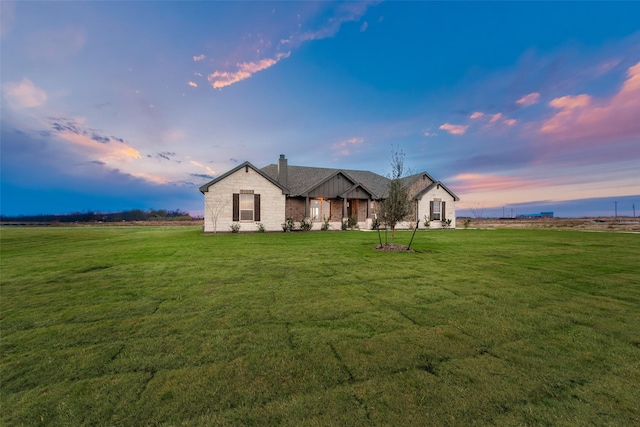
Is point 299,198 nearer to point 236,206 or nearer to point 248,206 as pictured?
point 248,206

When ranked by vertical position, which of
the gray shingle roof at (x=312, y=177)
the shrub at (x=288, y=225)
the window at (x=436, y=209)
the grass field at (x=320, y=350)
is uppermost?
the gray shingle roof at (x=312, y=177)

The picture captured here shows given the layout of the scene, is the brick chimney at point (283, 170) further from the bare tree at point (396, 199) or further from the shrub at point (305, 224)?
the bare tree at point (396, 199)

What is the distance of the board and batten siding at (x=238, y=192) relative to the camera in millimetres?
17016

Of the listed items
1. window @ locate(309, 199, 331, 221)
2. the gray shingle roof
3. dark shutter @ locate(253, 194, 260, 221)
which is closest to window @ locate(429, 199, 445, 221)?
the gray shingle roof

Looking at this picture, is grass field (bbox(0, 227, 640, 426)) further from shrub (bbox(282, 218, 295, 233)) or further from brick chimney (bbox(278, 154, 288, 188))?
brick chimney (bbox(278, 154, 288, 188))

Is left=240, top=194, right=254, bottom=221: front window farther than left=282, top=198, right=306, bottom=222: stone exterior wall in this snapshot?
No

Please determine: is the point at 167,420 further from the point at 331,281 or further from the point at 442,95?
the point at 442,95

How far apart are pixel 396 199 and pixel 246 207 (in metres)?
11.8

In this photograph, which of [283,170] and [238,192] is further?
[283,170]

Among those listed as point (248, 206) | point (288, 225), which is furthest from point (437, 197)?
point (248, 206)

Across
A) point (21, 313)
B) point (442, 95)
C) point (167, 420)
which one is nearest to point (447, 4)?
point (442, 95)

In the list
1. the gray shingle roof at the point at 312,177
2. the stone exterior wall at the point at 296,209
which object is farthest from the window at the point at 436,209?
the stone exterior wall at the point at 296,209

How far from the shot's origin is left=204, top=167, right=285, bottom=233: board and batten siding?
1702cm

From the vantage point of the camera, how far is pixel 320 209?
73.5ft
